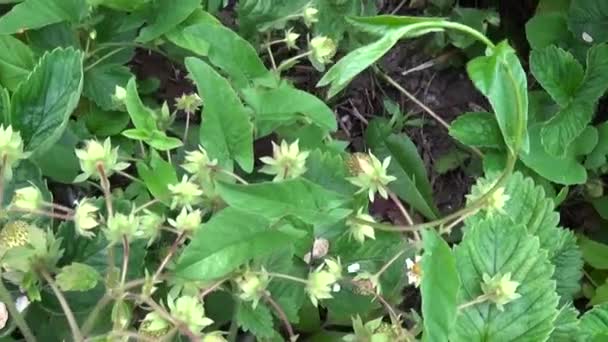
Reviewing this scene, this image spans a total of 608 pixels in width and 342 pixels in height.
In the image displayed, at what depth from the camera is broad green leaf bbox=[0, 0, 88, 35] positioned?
1.03 meters

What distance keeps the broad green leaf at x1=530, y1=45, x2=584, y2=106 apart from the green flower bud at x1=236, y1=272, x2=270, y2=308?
1.84 feet

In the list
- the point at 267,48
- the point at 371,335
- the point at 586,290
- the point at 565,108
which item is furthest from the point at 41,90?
the point at 586,290

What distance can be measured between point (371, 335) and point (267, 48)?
0.40m

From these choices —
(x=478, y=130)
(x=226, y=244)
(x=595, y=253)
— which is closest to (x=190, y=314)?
(x=226, y=244)

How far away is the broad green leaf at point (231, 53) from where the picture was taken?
1.03 m

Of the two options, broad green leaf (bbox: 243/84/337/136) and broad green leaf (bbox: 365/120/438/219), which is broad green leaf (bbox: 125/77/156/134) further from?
broad green leaf (bbox: 365/120/438/219)

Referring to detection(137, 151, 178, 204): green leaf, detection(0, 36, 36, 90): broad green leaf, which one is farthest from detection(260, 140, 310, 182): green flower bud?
detection(0, 36, 36, 90): broad green leaf

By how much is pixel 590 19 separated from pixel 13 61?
76cm

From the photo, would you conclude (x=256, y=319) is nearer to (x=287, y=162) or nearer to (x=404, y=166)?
(x=287, y=162)

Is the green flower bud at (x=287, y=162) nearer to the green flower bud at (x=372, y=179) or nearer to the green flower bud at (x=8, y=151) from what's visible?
the green flower bud at (x=372, y=179)

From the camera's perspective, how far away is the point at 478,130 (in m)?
1.26

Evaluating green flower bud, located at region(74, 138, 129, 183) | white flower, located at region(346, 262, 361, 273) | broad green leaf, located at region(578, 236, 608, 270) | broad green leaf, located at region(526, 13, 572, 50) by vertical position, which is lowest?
broad green leaf, located at region(578, 236, 608, 270)

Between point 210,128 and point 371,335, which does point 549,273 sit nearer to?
point 371,335

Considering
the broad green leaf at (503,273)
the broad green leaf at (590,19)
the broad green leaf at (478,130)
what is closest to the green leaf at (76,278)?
the broad green leaf at (503,273)
